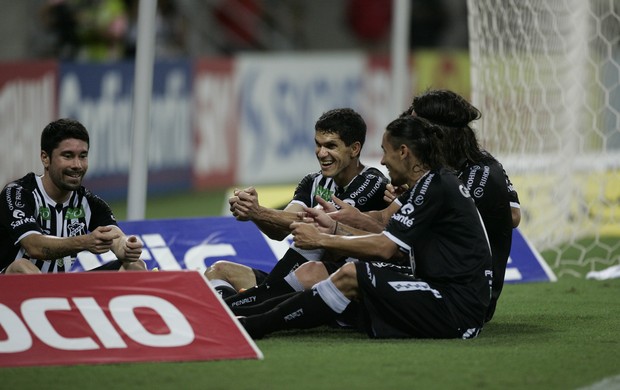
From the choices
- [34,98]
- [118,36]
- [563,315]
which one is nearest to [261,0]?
[118,36]

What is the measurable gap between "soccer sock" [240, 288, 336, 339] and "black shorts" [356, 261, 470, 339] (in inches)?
8.5

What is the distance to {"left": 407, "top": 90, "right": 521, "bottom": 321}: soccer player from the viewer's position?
272 inches

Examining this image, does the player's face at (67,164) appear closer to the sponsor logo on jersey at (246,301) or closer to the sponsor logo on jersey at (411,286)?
the sponsor logo on jersey at (246,301)

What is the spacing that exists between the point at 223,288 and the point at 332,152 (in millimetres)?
1008

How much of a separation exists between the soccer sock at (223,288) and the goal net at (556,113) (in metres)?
3.25

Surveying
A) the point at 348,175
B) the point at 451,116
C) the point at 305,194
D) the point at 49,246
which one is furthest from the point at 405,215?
the point at 49,246

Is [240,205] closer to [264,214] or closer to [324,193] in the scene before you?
[264,214]

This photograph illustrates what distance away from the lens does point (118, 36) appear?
1566cm

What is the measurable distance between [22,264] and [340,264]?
1.70 metres

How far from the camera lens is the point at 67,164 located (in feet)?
22.6

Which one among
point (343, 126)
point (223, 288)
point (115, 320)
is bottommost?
point (223, 288)

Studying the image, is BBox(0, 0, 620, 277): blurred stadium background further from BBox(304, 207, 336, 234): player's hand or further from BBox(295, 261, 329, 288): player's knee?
BBox(304, 207, 336, 234): player's hand

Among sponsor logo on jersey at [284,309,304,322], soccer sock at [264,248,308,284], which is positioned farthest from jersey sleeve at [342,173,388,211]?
sponsor logo on jersey at [284,309,304,322]

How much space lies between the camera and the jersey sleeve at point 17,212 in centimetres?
676
